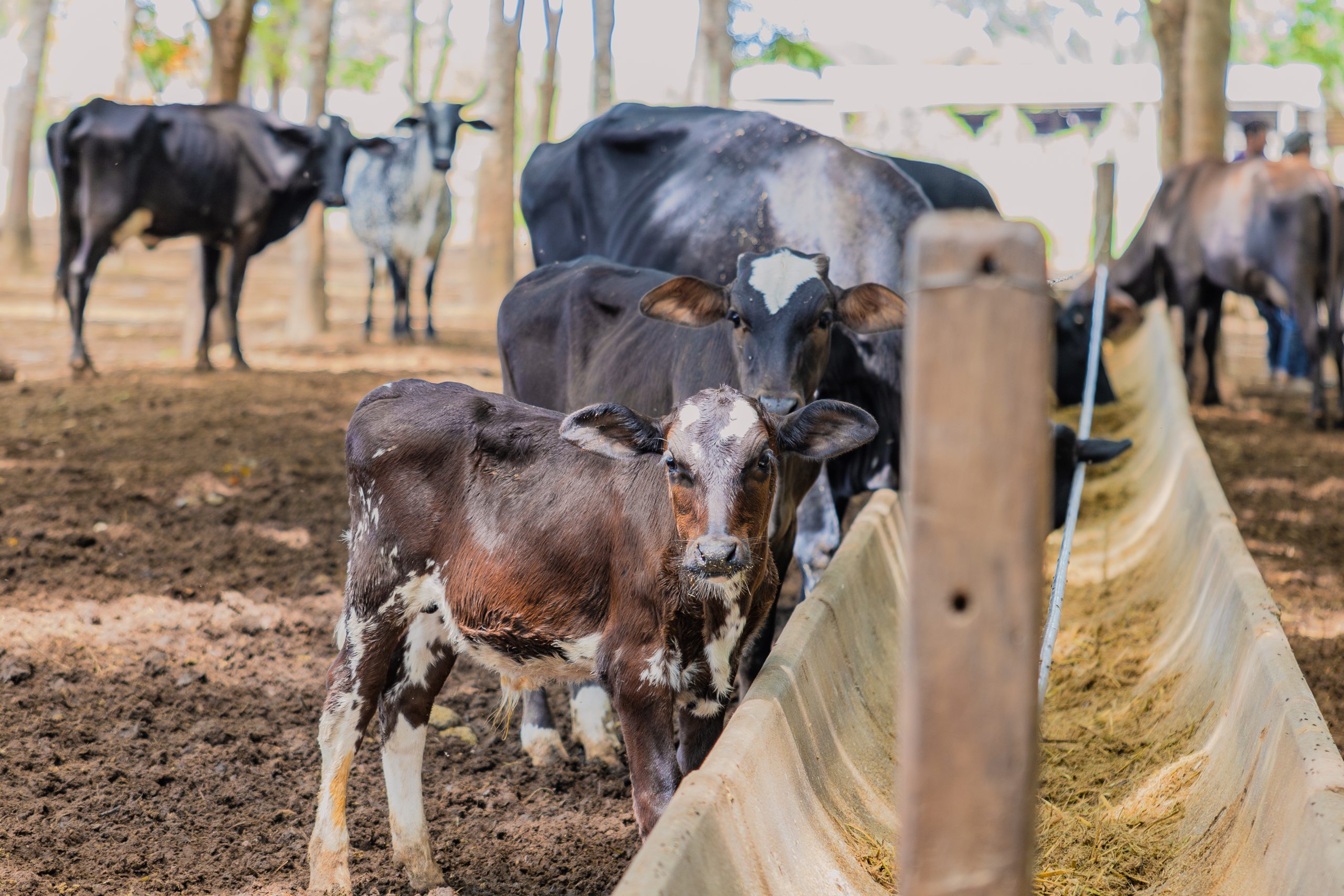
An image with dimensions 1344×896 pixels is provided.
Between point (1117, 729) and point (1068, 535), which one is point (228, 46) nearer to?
point (1068, 535)

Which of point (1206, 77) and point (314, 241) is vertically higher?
point (1206, 77)

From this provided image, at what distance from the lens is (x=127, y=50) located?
20.1m

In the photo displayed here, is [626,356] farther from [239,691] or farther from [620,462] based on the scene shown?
[239,691]

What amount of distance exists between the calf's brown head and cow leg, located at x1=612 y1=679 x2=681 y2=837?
13.8 inches

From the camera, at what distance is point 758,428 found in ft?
10.8

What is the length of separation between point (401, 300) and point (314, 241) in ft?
3.47

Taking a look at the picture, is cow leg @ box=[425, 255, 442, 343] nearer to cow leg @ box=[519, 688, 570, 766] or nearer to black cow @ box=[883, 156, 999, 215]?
black cow @ box=[883, 156, 999, 215]

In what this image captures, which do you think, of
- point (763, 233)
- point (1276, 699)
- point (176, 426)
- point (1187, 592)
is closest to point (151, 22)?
point (176, 426)

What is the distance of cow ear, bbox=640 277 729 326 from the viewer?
4445mm

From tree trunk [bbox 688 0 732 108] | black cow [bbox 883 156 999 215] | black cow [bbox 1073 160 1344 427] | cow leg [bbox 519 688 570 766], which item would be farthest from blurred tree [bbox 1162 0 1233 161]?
cow leg [bbox 519 688 570 766]

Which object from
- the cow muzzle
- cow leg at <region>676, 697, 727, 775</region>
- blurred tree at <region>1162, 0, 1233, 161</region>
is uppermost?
blurred tree at <region>1162, 0, 1233, 161</region>

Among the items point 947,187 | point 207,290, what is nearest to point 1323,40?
point 947,187

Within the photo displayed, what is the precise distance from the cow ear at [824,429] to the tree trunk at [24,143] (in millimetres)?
16136

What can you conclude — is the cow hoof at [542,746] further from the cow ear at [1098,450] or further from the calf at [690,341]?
the cow ear at [1098,450]
